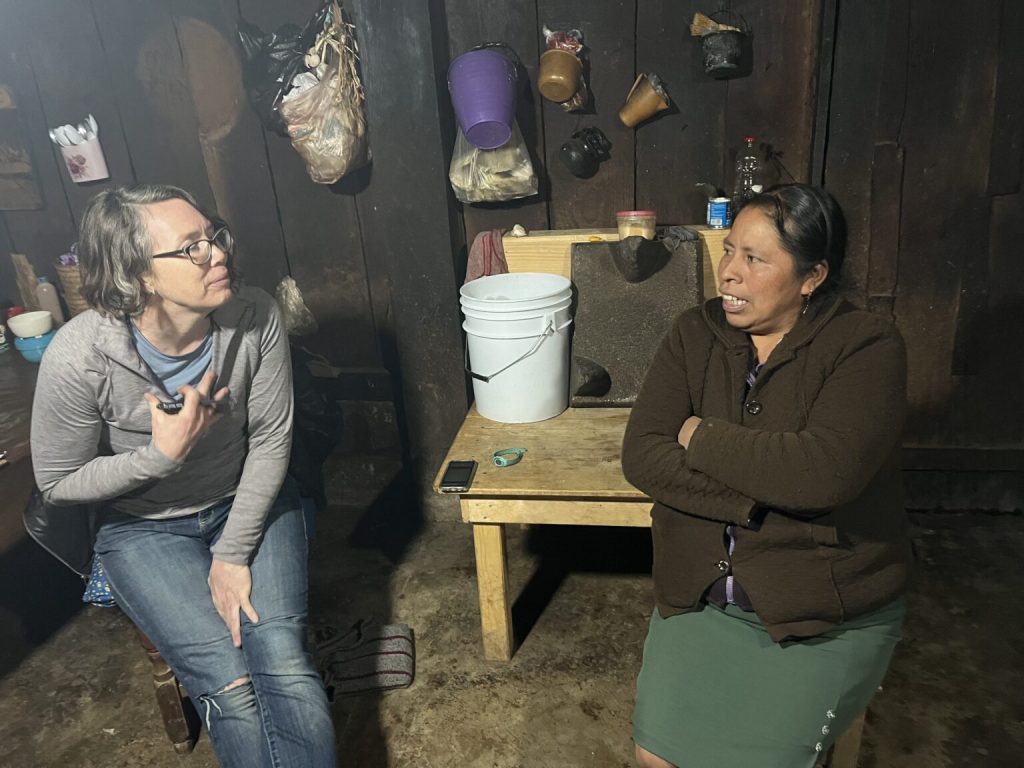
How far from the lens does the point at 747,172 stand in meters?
2.81

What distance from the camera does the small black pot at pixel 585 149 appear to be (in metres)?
2.87

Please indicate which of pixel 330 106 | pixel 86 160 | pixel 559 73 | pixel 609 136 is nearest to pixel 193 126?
pixel 86 160

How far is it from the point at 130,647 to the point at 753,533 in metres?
2.37

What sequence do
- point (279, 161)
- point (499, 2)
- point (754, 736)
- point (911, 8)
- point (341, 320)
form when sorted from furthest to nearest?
1. point (341, 320)
2. point (279, 161)
3. point (499, 2)
4. point (911, 8)
5. point (754, 736)

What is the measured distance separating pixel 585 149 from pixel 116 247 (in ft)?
5.83

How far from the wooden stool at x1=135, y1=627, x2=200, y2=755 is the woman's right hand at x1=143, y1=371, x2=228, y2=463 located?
69 cm

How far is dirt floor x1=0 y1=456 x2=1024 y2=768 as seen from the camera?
2.17 meters

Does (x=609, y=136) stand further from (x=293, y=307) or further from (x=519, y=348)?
(x=293, y=307)

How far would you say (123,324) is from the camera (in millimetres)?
1847

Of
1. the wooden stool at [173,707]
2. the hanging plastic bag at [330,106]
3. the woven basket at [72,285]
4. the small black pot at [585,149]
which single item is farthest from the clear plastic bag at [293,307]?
the wooden stool at [173,707]

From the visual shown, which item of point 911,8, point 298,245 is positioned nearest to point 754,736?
point 911,8

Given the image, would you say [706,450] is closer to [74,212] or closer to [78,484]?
[78,484]

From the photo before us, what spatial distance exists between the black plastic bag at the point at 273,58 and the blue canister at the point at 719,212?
1697 mm

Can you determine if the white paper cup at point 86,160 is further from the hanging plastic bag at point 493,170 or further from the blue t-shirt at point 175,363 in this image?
the blue t-shirt at point 175,363
